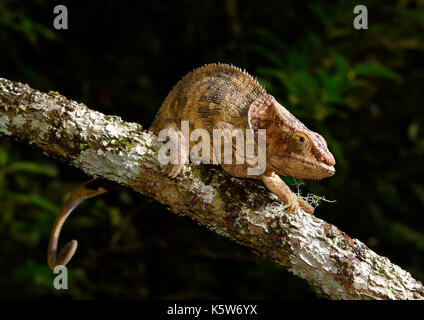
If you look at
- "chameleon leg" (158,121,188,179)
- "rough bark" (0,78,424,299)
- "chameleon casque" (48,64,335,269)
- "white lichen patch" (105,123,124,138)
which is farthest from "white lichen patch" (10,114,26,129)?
"chameleon leg" (158,121,188,179)

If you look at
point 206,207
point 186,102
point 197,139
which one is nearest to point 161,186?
point 206,207

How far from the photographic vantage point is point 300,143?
1936mm

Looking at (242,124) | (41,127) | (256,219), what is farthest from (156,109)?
(256,219)

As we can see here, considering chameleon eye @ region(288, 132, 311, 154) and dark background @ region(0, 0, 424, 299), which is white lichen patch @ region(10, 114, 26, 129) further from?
dark background @ region(0, 0, 424, 299)

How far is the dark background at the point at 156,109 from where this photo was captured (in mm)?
3520

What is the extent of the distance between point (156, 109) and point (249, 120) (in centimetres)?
189

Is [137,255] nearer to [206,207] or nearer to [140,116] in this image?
[140,116]

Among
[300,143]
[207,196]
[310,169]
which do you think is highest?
[300,143]

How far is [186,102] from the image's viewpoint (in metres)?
2.17

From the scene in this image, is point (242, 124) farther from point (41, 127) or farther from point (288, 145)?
point (41, 127)

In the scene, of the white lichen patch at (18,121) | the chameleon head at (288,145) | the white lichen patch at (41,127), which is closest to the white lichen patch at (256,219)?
the chameleon head at (288,145)

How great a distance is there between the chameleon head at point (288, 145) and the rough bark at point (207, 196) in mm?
204

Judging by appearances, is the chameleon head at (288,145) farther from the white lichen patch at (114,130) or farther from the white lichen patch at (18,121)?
the white lichen patch at (18,121)

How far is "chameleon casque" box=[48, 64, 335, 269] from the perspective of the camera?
1.94 m
